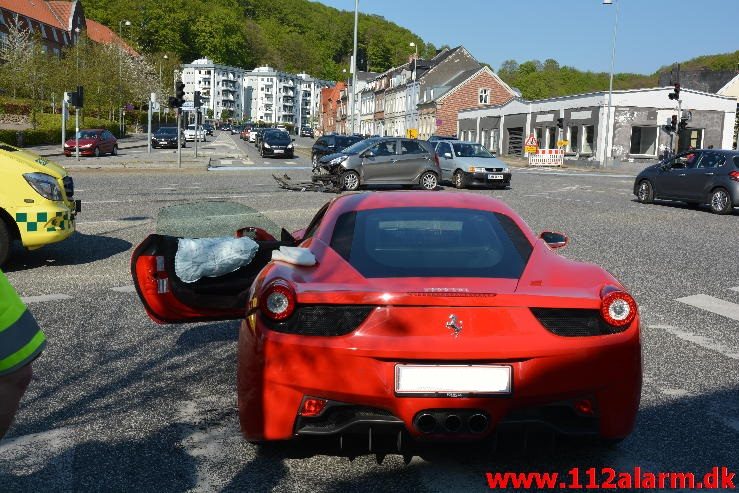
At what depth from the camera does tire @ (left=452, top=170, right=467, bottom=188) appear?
89.7 feet

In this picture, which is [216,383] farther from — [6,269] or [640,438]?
[6,269]

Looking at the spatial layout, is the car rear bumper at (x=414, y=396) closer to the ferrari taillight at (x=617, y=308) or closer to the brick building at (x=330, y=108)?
the ferrari taillight at (x=617, y=308)

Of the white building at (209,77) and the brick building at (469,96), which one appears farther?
the white building at (209,77)

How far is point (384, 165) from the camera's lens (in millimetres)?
25375

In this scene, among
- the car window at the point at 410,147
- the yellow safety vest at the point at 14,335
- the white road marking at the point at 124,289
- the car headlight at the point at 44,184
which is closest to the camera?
the yellow safety vest at the point at 14,335

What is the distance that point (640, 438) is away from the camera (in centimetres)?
425

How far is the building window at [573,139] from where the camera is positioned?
55.6 m

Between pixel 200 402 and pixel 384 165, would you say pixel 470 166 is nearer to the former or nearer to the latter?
pixel 384 165

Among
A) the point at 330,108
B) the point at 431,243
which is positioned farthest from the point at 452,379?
the point at 330,108

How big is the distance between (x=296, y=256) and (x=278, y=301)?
0.42 m

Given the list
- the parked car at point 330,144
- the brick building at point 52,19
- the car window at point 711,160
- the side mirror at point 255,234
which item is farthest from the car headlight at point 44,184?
the brick building at point 52,19

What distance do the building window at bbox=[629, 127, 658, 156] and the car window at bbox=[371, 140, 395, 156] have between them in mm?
31711

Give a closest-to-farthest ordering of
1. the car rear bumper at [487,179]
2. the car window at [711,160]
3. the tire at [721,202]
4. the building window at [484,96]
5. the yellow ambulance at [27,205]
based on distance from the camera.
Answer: the yellow ambulance at [27,205]
the tire at [721,202]
the car window at [711,160]
the car rear bumper at [487,179]
the building window at [484,96]

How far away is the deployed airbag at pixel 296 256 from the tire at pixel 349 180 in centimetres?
2074
